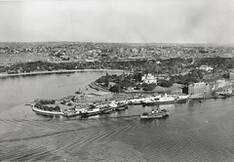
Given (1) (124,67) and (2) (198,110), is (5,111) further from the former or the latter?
(1) (124,67)

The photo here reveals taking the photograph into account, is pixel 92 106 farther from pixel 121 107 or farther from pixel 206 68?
pixel 206 68

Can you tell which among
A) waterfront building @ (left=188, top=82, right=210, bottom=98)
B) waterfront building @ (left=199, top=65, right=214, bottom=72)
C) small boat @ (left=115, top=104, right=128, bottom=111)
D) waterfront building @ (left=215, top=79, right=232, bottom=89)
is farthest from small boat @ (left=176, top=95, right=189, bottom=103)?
waterfront building @ (left=199, top=65, right=214, bottom=72)

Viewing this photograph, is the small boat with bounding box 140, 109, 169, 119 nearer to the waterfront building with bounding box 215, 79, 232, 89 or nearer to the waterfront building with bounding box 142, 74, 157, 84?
the waterfront building with bounding box 215, 79, 232, 89

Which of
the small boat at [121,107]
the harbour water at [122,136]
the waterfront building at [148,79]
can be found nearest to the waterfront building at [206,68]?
the waterfront building at [148,79]

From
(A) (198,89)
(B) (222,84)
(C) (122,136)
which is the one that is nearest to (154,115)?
(C) (122,136)

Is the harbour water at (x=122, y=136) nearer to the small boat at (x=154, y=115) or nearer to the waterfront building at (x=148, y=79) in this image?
the small boat at (x=154, y=115)

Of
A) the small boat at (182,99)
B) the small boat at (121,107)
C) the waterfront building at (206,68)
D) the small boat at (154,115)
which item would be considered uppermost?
Answer: the waterfront building at (206,68)

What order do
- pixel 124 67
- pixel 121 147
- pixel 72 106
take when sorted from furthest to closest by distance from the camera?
pixel 124 67 → pixel 72 106 → pixel 121 147

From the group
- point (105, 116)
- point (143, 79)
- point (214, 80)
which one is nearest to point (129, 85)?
point (143, 79)
